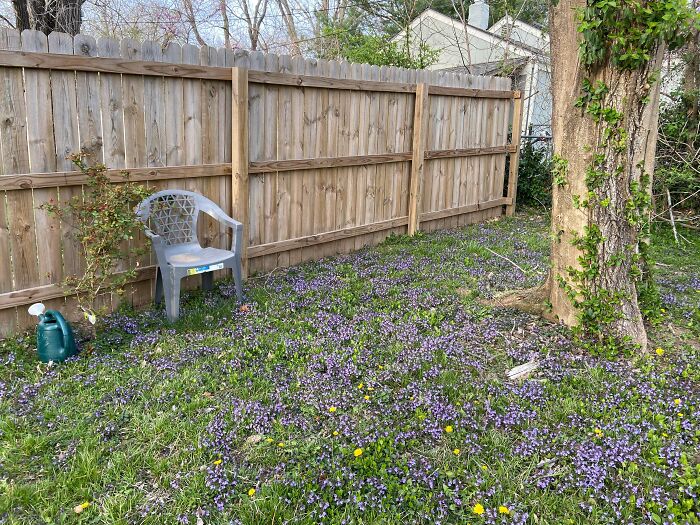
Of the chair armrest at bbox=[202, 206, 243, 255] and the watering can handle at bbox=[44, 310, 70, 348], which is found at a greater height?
the chair armrest at bbox=[202, 206, 243, 255]

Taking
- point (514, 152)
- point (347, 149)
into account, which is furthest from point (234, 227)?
point (514, 152)

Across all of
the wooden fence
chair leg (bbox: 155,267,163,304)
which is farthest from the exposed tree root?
chair leg (bbox: 155,267,163,304)

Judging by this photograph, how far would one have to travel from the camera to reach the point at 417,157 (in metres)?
7.36

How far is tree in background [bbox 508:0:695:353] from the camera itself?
349cm

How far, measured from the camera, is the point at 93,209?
4.02 m

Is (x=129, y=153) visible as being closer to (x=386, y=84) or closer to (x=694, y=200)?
(x=386, y=84)

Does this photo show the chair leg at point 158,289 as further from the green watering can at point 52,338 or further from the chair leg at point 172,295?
the green watering can at point 52,338

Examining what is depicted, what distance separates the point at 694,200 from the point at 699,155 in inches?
32.4


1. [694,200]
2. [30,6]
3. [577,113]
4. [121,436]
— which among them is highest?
[30,6]

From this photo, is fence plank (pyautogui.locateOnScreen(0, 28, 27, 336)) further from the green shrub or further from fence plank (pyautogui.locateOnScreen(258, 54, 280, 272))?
fence plank (pyautogui.locateOnScreen(258, 54, 280, 272))

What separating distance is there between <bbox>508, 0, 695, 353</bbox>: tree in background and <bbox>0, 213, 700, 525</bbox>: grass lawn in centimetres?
30

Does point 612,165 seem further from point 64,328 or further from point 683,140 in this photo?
point 683,140

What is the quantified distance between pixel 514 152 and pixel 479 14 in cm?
950

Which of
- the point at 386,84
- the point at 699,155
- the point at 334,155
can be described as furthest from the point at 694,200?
the point at 334,155
